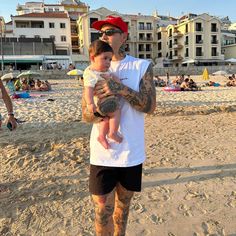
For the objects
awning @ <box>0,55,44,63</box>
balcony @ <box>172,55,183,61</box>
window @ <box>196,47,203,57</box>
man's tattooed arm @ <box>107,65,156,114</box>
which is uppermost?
window @ <box>196,47,203,57</box>

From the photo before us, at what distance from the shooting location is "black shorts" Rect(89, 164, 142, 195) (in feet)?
7.27

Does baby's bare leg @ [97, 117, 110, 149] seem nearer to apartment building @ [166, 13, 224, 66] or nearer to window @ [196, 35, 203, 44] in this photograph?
apartment building @ [166, 13, 224, 66]

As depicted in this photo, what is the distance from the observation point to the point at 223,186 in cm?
390

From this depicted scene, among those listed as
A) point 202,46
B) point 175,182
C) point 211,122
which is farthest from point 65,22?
point 175,182

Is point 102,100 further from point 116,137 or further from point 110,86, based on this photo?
point 116,137

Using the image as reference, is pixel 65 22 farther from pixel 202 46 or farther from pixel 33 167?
pixel 33 167

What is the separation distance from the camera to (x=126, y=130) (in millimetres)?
2180

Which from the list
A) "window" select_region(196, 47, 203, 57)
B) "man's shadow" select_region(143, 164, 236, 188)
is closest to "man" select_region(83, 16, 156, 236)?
"man's shadow" select_region(143, 164, 236, 188)

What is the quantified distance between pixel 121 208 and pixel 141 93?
96 centimetres

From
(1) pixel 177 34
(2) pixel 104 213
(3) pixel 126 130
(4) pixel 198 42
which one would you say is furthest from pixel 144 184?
(1) pixel 177 34

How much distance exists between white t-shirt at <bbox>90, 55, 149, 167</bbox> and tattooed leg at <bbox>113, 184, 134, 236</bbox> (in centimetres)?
29

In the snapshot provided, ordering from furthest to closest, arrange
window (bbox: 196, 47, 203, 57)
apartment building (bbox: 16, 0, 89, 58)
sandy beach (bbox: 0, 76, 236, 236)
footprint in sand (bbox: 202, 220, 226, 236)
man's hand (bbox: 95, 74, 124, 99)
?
1. apartment building (bbox: 16, 0, 89, 58)
2. window (bbox: 196, 47, 203, 57)
3. sandy beach (bbox: 0, 76, 236, 236)
4. footprint in sand (bbox: 202, 220, 226, 236)
5. man's hand (bbox: 95, 74, 124, 99)

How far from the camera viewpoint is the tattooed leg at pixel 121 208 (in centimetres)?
237

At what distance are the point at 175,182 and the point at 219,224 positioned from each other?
1.09 m
